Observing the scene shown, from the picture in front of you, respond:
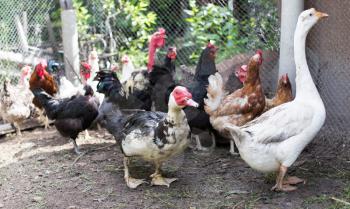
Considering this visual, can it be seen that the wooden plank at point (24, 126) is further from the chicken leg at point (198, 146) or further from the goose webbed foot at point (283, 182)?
the goose webbed foot at point (283, 182)

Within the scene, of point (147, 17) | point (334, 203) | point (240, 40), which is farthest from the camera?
point (147, 17)

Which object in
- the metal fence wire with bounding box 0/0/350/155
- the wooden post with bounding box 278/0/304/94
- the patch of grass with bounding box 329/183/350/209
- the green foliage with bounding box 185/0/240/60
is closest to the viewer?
the patch of grass with bounding box 329/183/350/209

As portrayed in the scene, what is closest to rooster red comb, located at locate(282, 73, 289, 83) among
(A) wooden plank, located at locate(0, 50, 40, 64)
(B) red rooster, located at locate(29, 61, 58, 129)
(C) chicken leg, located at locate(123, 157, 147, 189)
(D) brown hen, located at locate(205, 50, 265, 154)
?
(D) brown hen, located at locate(205, 50, 265, 154)

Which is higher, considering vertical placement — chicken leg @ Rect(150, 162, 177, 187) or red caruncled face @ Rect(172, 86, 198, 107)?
red caruncled face @ Rect(172, 86, 198, 107)

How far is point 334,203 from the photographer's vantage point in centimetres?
375

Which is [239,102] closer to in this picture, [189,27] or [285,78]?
[285,78]

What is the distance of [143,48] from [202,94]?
3676 mm

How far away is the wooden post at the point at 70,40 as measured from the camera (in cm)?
680

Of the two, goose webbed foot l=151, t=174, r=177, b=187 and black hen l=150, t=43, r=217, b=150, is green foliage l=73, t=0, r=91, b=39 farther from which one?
goose webbed foot l=151, t=174, r=177, b=187

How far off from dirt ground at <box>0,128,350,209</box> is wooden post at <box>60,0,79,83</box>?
1787mm

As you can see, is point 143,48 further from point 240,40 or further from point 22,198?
point 22,198

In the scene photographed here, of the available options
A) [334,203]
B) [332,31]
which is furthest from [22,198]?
[332,31]

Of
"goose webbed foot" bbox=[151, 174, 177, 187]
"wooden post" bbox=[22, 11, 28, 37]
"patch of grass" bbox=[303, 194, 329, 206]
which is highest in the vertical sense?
"wooden post" bbox=[22, 11, 28, 37]

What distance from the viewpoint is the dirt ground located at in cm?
397
